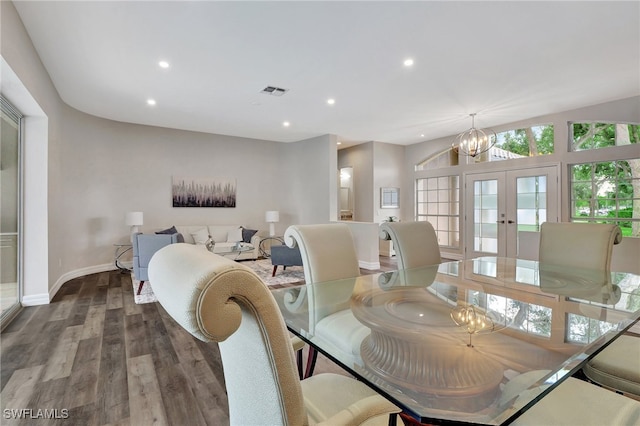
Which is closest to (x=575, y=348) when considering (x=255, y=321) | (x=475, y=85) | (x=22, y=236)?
(x=255, y=321)

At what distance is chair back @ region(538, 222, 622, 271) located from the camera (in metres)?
2.27

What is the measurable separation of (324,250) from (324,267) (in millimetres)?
114

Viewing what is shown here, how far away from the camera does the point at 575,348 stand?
1154 millimetres

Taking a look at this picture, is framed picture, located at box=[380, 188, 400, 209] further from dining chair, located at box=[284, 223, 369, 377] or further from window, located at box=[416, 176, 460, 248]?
dining chair, located at box=[284, 223, 369, 377]

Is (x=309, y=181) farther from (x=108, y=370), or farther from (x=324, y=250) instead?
(x=108, y=370)

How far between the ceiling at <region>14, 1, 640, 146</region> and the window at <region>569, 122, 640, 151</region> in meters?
0.43

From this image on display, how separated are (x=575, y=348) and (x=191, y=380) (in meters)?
2.14

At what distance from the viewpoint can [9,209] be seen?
3.29 m

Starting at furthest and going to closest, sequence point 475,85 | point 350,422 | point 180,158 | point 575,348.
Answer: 1. point 180,158
2. point 475,85
3. point 575,348
4. point 350,422

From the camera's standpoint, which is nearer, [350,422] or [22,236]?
[350,422]

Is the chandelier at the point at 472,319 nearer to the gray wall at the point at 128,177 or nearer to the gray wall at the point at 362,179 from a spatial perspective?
the gray wall at the point at 128,177

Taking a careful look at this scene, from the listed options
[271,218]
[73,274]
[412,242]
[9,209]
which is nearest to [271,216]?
[271,218]

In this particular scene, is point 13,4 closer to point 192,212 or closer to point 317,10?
point 317,10

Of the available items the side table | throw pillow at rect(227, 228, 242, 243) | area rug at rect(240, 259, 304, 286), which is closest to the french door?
area rug at rect(240, 259, 304, 286)
